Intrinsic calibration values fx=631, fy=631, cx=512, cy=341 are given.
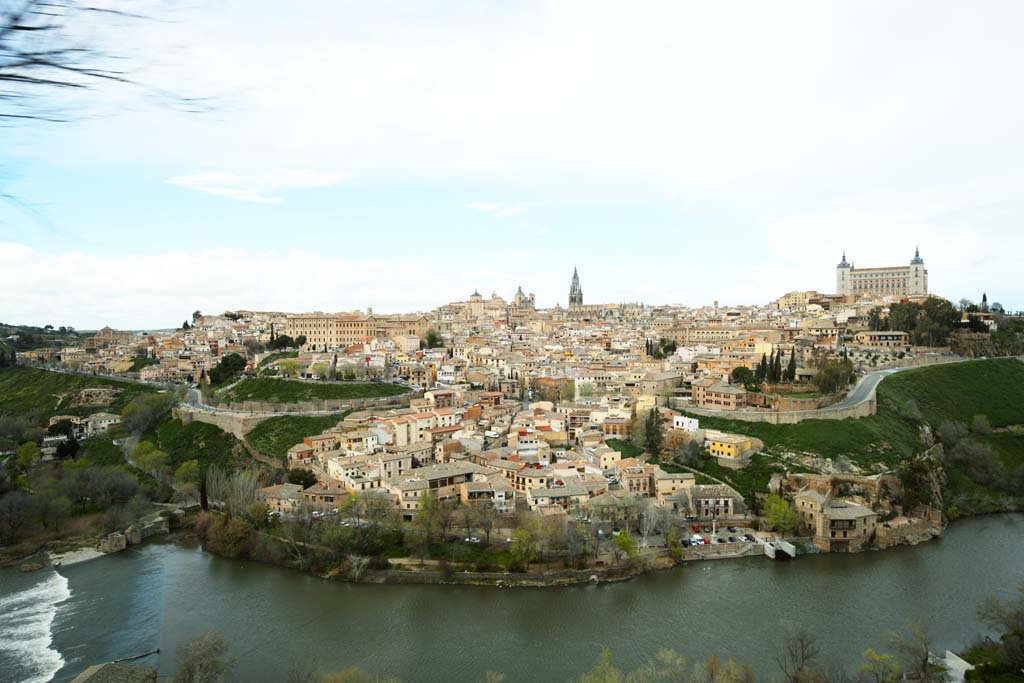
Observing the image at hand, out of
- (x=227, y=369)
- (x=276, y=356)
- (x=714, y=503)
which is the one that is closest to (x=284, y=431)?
(x=227, y=369)

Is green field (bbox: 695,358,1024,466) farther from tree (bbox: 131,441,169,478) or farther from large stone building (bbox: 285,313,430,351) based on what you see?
large stone building (bbox: 285,313,430,351)

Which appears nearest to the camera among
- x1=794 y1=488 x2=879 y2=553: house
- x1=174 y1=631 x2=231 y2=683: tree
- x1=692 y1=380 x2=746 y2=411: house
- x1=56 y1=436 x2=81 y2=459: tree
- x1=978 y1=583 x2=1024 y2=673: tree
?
x1=174 y1=631 x2=231 y2=683: tree

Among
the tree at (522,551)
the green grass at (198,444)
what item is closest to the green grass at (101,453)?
the green grass at (198,444)

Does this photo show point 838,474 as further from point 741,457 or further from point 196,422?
point 196,422

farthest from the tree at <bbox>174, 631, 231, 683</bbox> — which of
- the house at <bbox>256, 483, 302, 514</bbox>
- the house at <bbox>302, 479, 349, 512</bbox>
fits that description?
the house at <bbox>256, 483, 302, 514</bbox>

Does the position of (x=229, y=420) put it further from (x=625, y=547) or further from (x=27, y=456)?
(x=625, y=547)

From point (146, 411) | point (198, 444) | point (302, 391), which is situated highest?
point (302, 391)
